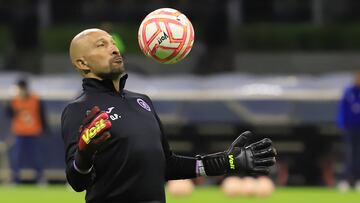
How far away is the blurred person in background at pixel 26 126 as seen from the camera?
21.1 meters

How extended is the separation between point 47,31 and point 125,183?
80.6 ft

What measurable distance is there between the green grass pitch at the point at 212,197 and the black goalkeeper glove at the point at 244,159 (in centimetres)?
915

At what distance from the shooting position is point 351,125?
19172mm

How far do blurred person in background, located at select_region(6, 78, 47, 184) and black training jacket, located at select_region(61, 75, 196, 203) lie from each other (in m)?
14.8

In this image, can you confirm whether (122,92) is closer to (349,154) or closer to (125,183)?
(125,183)

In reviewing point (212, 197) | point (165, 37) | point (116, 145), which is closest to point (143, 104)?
point (116, 145)

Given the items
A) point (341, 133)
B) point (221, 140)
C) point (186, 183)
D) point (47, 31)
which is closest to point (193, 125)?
point (221, 140)

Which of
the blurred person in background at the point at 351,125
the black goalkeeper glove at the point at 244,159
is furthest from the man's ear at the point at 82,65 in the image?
the blurred person in background at the point at 351,125

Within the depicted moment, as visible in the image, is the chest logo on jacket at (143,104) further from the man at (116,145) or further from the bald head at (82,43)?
the bald head at (82,43)

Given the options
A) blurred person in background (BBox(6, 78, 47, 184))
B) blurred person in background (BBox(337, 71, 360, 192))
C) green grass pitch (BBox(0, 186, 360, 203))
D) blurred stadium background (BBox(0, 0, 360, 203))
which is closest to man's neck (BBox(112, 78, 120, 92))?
green grass pitch (BBox(0, 186, 360, 203))

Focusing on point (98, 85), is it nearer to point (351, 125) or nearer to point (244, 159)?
point (244, 159)

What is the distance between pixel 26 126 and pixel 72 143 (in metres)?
15.2

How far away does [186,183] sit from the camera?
57.5ft

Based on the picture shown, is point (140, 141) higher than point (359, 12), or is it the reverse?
point (140, 141)
